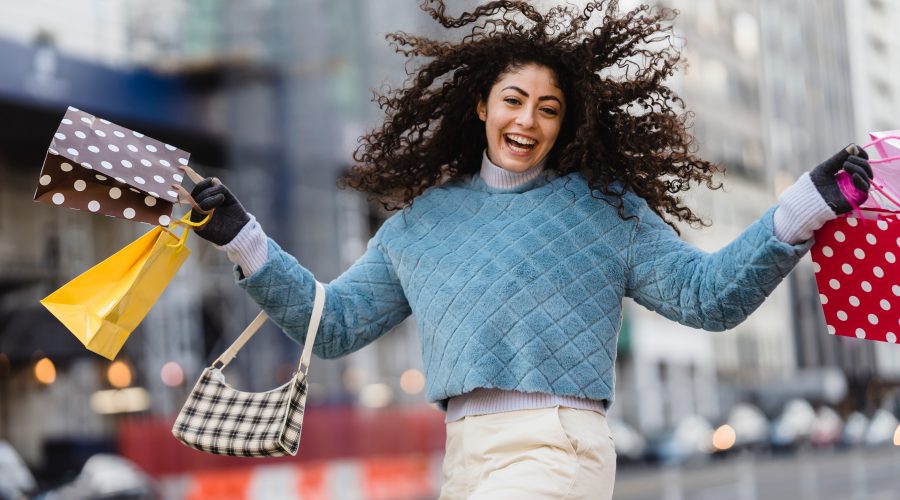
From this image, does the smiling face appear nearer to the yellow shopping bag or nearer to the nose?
the nose

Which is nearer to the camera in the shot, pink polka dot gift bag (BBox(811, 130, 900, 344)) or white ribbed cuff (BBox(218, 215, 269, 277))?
pink polka dot gift bag (BBox(811, 130, 900, 344))

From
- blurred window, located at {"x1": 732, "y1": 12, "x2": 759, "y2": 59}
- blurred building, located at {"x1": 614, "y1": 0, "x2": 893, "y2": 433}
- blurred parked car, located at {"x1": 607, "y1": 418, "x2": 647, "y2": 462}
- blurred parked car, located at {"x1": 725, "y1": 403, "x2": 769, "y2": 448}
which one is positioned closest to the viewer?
blurred parked car, located at {"x1": 607, "y1": 418, "x2": 647, "y2": 462}

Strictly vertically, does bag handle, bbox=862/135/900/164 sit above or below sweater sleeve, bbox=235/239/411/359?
above

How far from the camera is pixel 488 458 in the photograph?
123 inches

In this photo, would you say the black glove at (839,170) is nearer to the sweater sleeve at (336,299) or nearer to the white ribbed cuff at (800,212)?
the white ribbed cuff at (800,212)

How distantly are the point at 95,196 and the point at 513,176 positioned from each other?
105 cm

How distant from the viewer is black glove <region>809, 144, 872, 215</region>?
9.18ft

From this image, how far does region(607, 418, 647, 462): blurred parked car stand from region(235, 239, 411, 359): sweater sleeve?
23265mm

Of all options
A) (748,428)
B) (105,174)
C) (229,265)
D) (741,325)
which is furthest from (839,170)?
(741,325)

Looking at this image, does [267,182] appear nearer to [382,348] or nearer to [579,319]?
[382,348]

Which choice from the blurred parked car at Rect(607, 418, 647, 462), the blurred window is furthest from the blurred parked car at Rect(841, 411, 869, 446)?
the blurred window

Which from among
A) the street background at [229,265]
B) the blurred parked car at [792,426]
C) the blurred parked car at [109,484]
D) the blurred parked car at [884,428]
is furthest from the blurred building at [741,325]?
the blurred parked car at [109,484]

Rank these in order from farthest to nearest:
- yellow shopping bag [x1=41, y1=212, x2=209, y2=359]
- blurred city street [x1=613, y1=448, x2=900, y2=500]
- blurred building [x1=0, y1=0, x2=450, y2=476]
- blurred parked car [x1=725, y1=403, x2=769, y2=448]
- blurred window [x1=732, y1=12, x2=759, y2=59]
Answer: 1. blurred window [x1=732, y1=12, x2=759, y2=59]
2. blurred parked car [x1=725, y1=403, x2=769, y2=448]
3. blurred building [x1=0, y1=0, x2=450, y2=476]
4. blurred city street [x1=613, y1=448, x2=900, y2=500]
5. yellow shopping bag [x1=41, y1=212, x2=209, y2=359]

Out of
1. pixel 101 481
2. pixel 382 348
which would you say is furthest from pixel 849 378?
pixel 101 481
